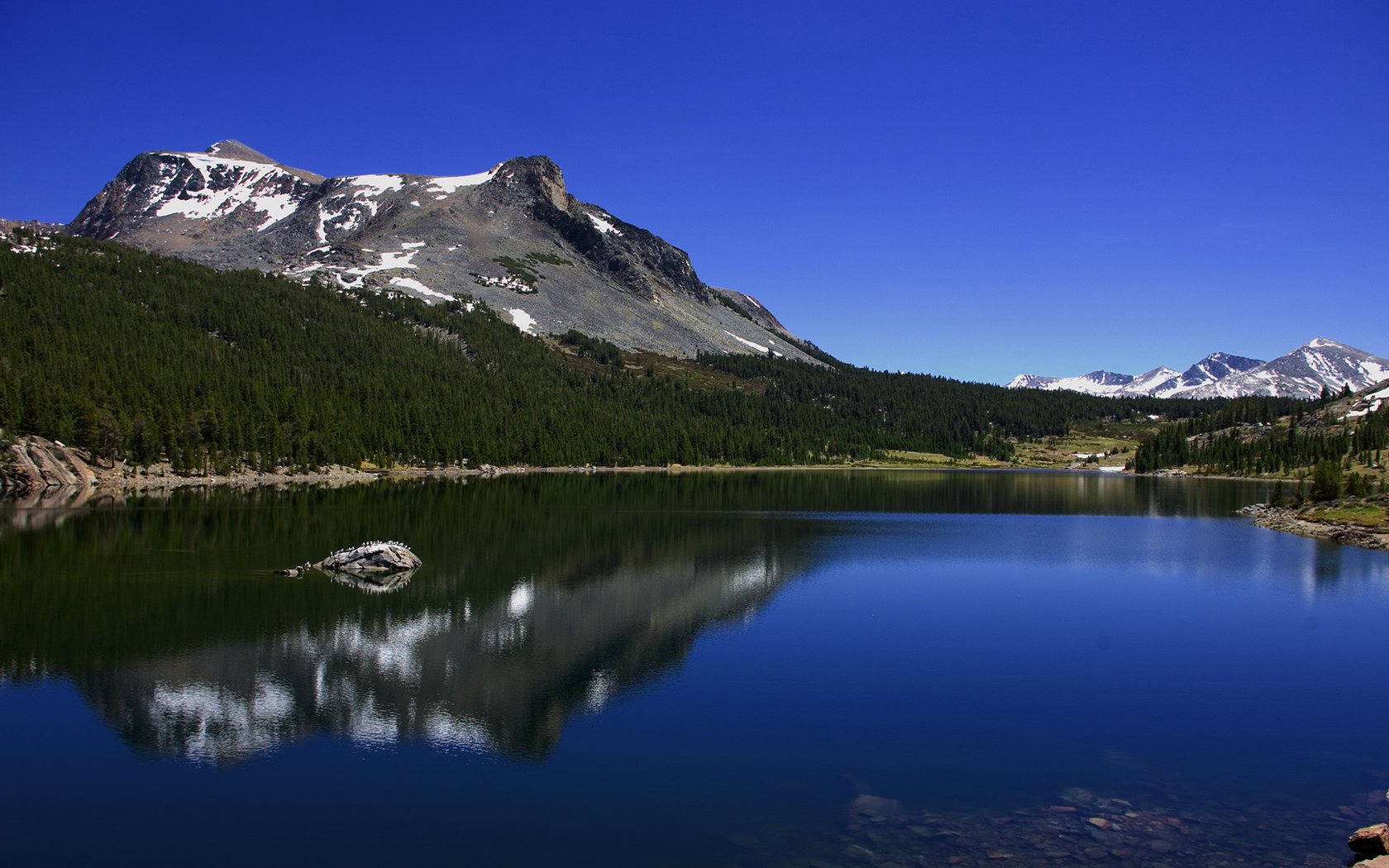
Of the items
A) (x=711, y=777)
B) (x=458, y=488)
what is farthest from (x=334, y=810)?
(x=458, y=488)

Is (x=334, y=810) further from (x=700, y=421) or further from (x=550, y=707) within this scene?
(x=700, y=421)

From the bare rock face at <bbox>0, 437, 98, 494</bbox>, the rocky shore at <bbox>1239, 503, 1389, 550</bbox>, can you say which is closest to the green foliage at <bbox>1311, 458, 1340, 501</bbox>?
the rocky shore at <bbox>1239, 503, 1389, 550</bbox>

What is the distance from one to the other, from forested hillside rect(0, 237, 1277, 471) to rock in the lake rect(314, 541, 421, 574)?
6353 centimetres

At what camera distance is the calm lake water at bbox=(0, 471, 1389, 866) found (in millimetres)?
17453

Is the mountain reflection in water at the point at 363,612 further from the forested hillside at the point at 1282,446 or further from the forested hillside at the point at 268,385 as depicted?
the forested hillside at the point at 1282,446

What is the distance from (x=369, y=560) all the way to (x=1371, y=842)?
132 ft

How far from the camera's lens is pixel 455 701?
2525cm

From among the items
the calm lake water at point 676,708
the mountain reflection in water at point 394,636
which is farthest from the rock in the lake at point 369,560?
the calm lake water at point 676,708

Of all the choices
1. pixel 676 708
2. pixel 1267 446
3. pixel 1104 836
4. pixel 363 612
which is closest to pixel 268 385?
pixel 363 612

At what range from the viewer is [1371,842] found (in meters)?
15.7

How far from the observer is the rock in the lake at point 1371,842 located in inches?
612

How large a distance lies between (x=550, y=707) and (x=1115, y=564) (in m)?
41.8

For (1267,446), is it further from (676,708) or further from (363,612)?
(676,708)

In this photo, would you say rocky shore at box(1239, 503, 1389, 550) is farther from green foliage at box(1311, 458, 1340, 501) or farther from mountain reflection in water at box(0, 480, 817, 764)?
mountain reflection in water at box(0, 480, 817, 764)
